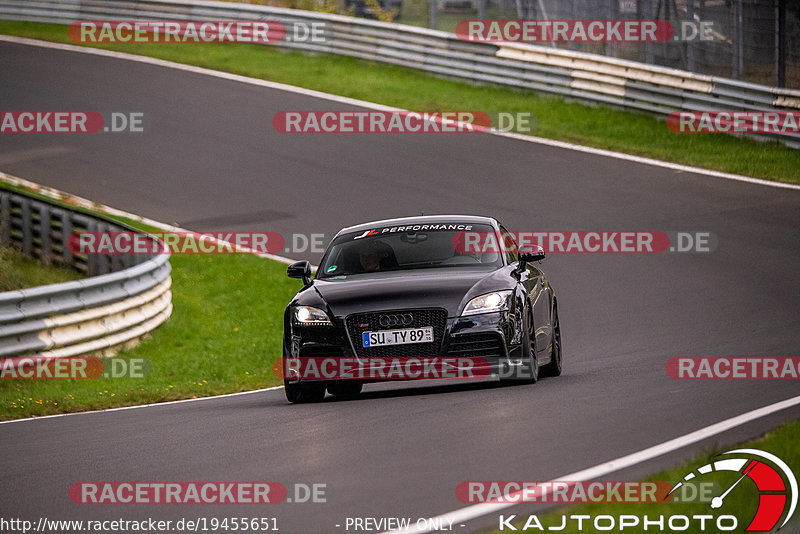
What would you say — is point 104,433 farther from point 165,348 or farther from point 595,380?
point 165,348

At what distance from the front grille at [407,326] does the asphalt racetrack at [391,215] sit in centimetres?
42

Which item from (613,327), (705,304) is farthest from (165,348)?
(705,304)

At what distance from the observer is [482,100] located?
2884cm

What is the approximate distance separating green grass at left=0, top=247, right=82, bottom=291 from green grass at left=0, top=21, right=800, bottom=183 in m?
10.6

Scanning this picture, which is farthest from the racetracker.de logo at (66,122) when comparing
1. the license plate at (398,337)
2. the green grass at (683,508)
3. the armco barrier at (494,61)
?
the green grass at (683,508)

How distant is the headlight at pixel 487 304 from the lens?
33.9 feet

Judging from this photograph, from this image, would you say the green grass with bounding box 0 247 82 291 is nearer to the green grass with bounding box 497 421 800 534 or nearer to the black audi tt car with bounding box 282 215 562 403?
the black audi tt car with bounding box 282 215 562 403

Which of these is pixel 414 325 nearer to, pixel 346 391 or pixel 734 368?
pixel 346 391

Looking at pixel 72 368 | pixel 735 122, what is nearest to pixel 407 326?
pixel 72 368

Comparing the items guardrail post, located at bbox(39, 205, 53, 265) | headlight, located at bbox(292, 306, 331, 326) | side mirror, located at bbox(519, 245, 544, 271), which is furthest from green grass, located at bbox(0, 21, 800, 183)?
headlight, located at bbox(292, 306, 331, 326)

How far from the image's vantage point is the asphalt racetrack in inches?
299

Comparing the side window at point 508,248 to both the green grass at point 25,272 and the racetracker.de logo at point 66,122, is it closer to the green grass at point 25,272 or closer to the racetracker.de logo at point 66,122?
the green grass at point 25,272

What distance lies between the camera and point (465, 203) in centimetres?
2164

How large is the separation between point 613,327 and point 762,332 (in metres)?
2.09
